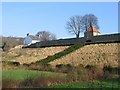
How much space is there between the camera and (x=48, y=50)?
54531 millimetres

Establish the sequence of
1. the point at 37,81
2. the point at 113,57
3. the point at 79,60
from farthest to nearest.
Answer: the point at 79,60 < the point at 113,57 < the point at 37,81

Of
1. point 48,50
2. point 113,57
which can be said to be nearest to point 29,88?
point 113,57

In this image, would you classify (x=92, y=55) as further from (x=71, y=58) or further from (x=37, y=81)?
(x=37, y=81)

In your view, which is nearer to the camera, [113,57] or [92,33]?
[113,57]

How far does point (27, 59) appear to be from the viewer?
4841 centimetres

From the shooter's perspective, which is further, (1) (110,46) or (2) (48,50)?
(2) (48,50)

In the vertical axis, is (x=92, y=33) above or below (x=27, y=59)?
above

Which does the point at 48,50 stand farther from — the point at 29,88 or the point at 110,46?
the point at 29,88

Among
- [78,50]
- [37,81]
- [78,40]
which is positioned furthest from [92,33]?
[37,81]

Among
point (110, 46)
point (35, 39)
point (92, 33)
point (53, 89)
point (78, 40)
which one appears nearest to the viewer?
point (53, 89)

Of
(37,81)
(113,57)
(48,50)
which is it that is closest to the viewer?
(37,81)

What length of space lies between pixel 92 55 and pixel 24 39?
228 feet

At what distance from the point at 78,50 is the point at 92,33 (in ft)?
89.9

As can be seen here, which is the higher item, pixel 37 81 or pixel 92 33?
pixel 92 33
